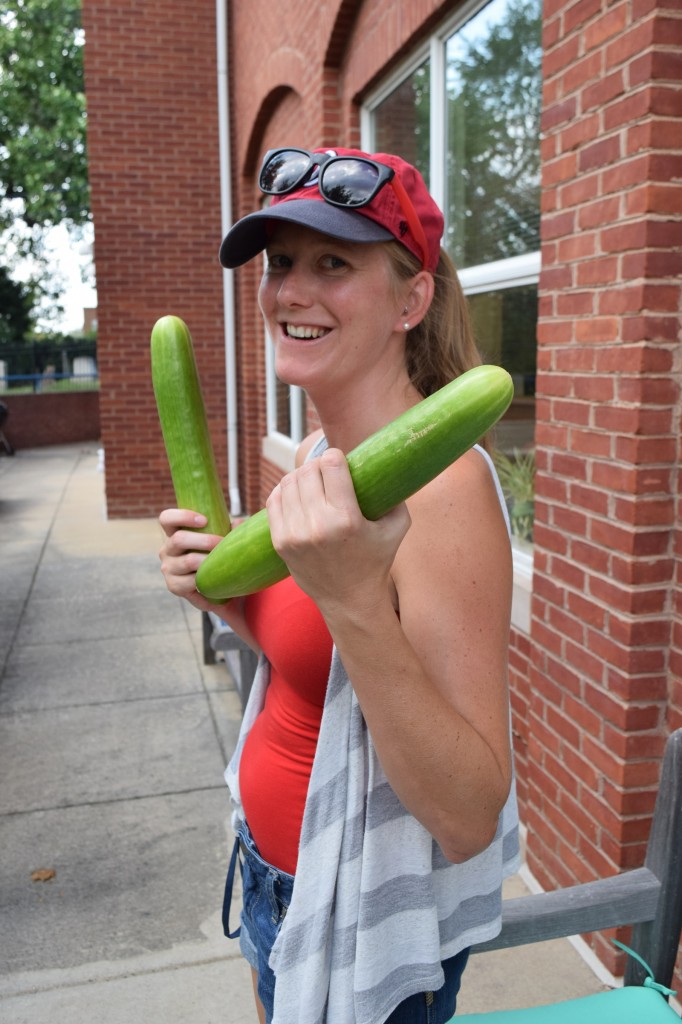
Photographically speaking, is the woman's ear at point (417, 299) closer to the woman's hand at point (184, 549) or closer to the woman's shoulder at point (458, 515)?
the woman's shoulder at point (458, 515)

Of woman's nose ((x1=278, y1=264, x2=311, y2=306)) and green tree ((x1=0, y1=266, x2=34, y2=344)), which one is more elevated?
green tree ((x1=0, y1=266, x2=34, y2=344))

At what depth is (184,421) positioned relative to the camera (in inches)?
66.5

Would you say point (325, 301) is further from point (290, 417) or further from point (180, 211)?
point (180, 211)

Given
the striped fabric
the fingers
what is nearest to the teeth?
the fingers

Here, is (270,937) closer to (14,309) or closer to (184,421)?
(184,421)

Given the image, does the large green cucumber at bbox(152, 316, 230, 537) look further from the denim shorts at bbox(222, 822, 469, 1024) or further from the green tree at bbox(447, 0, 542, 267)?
the green tree at bbox(447, 0, 542, 267)

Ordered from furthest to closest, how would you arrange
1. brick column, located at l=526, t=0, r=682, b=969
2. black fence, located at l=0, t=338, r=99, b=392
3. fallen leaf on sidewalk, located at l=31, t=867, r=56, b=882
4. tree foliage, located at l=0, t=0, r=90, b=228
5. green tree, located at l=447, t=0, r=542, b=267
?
black fence, located at l=0, t=338, r=99, b=392, tree foliage, located at l=0, t=0, r=90, b=228, green tree, located at l=447, t=0, r=542, b=267, fallen leaf on sidewalk, located at l=31, t=867, r=56, b=882, brick column, located at l=526, t=0, r=682, b=969

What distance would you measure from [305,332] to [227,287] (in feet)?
30.2

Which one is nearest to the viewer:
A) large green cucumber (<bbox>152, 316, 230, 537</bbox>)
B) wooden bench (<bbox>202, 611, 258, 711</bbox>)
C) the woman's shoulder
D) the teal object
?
the woman's shoulder

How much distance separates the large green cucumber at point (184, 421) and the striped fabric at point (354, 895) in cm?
48

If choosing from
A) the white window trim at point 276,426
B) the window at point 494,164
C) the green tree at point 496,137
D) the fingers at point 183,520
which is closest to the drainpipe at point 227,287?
the white window trim at point 276,426

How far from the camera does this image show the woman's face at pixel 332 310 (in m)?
1.42

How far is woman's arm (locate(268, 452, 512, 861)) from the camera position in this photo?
1050 millimetres

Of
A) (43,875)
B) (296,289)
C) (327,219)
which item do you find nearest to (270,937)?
(296,289)
